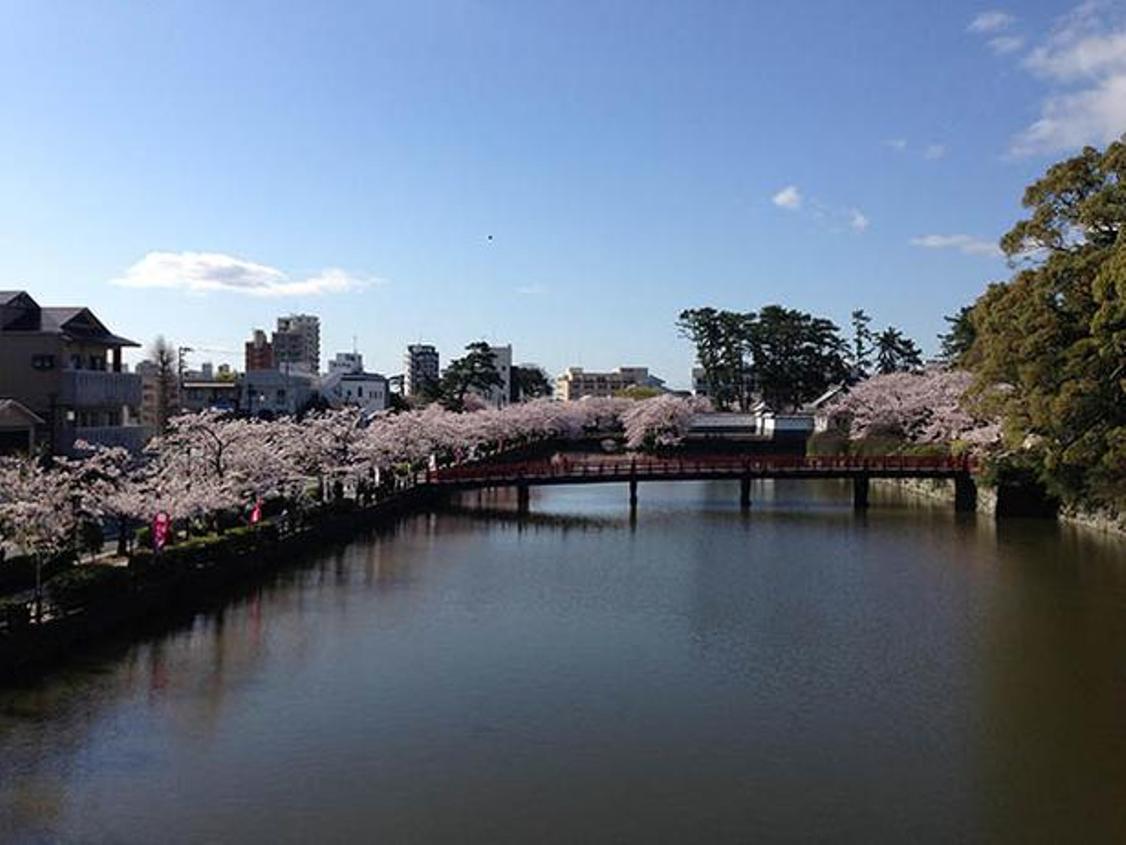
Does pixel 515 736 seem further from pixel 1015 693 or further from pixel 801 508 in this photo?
pixel 801 508

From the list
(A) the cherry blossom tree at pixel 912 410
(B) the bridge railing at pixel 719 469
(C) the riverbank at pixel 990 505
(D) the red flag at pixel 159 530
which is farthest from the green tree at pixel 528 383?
(D) the red flag at pixel 159 530

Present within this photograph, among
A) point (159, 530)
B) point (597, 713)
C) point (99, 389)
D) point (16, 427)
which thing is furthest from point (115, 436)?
point (597, 713)

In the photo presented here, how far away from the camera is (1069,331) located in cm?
2845

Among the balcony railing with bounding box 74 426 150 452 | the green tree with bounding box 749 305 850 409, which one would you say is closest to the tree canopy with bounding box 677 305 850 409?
the green tree with bounding box 749 305 850 409

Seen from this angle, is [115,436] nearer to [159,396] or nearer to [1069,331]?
[1069,331]

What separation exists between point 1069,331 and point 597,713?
19.1m

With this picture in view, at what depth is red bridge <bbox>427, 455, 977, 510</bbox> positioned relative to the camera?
4503 centimetres

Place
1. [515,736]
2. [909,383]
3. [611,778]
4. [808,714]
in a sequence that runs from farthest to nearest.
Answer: [909,383] → [808,714] → [515,736] → [611,778]

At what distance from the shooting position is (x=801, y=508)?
45969mm

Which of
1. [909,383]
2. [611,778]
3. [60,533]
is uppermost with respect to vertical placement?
[909,383]

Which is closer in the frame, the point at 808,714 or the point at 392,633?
the point at 808,714

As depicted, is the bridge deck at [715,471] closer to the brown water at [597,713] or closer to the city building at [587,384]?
the brown water at [597,713]

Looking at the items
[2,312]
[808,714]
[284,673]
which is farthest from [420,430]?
[808,714]

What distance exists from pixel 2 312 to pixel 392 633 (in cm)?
1791
